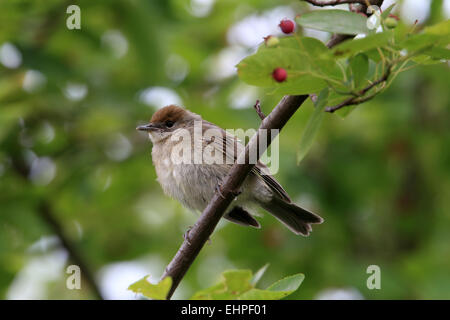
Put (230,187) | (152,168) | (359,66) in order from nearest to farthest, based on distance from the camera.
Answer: (359,66)
(230,187)
(152,168)

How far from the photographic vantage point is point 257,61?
231 centimetres

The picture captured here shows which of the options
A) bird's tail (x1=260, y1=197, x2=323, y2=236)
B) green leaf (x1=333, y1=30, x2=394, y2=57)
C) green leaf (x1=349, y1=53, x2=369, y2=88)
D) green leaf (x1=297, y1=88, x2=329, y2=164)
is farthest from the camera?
bird's tail (x1=260, y1=197, x2=323, y2=236)

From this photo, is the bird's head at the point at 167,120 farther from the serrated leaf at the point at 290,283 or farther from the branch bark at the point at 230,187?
the serrated leaf at the point at 290,283

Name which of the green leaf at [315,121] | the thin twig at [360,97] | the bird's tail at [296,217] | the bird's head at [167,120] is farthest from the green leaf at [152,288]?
the bird's head at [167,120]

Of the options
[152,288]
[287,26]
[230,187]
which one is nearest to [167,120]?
[230,187]

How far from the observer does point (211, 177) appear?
4910mm

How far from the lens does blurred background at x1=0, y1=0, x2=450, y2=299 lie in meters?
5.79

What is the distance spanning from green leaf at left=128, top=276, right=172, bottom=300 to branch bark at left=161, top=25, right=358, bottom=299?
0.49 m

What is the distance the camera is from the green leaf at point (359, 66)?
2.40 metres

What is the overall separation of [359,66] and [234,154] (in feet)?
8.41

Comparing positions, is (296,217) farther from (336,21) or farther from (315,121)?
(336,21)

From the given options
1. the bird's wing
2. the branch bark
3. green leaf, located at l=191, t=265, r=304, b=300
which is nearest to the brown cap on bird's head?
the bird's wing

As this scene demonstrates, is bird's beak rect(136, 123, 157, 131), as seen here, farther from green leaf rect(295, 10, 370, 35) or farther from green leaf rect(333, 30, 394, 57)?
green leaf rect(333, 30, 394, 57)
